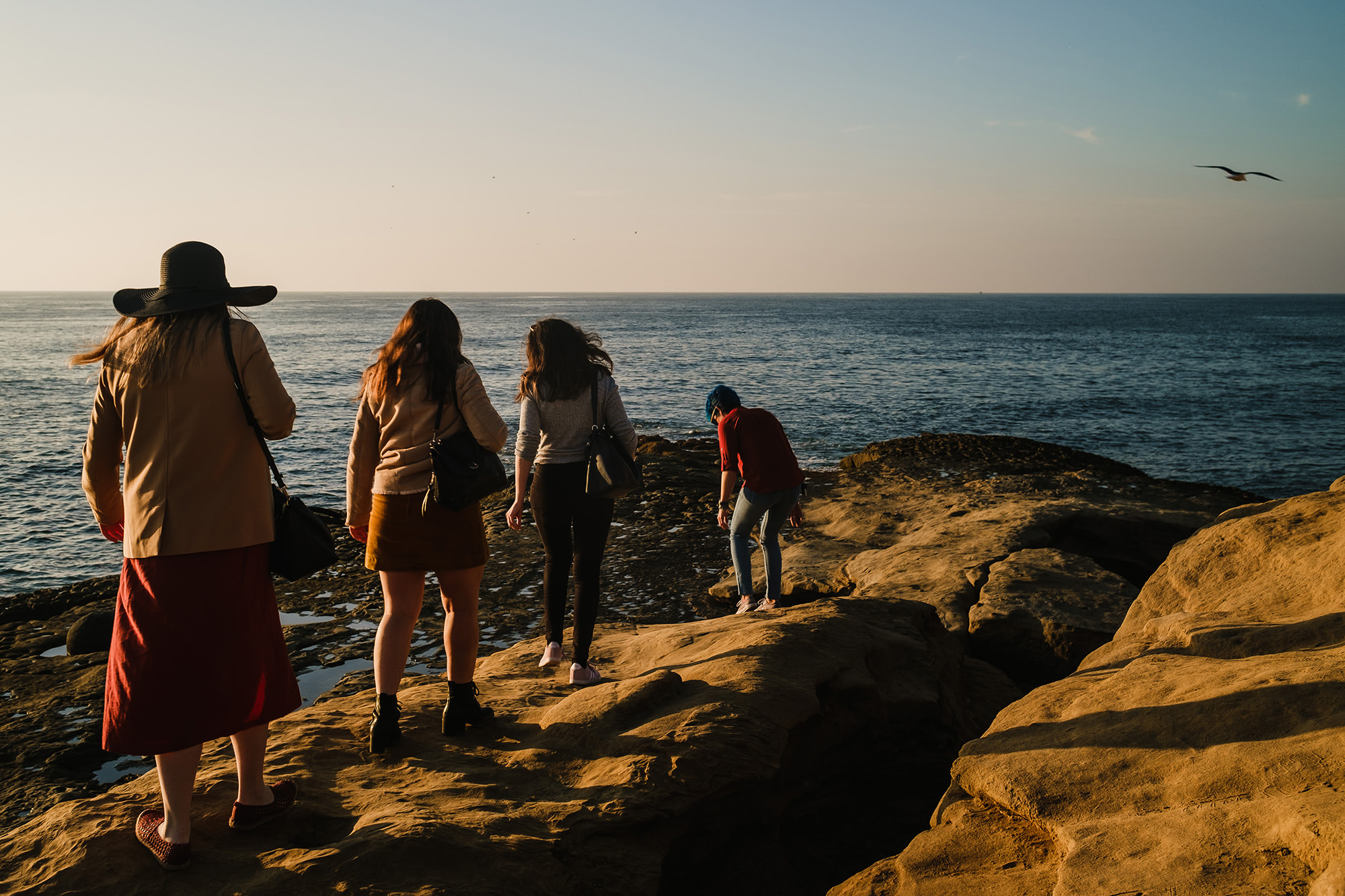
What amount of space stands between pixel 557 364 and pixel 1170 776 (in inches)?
128

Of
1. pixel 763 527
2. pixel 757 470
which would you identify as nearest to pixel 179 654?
pixel 757 470

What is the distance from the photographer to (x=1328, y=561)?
4152 millimetres

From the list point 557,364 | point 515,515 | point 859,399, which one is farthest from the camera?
point 859,399

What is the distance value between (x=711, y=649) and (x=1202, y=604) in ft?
8.82

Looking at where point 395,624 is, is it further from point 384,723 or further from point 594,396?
point 594,396

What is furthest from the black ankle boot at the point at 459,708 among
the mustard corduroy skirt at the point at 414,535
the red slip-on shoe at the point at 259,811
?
the red slip-on shoe at the point at 259,811

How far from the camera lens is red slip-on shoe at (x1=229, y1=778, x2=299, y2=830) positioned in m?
3.06

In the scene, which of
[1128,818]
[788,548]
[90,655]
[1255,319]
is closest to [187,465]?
[1128,818]

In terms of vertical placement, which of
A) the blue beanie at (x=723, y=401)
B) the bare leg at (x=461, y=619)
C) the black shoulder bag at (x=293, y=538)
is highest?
the blue beanie at (x=723, y=401)

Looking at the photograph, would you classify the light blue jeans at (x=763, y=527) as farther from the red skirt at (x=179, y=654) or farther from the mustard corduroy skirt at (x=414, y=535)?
the red skirt at (x=179, y=654)

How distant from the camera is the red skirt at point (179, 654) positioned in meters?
2.82

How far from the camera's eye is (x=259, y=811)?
3.08 m

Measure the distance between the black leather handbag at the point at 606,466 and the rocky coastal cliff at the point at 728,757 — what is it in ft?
3.23

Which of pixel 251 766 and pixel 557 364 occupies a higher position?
pixel 557 364
